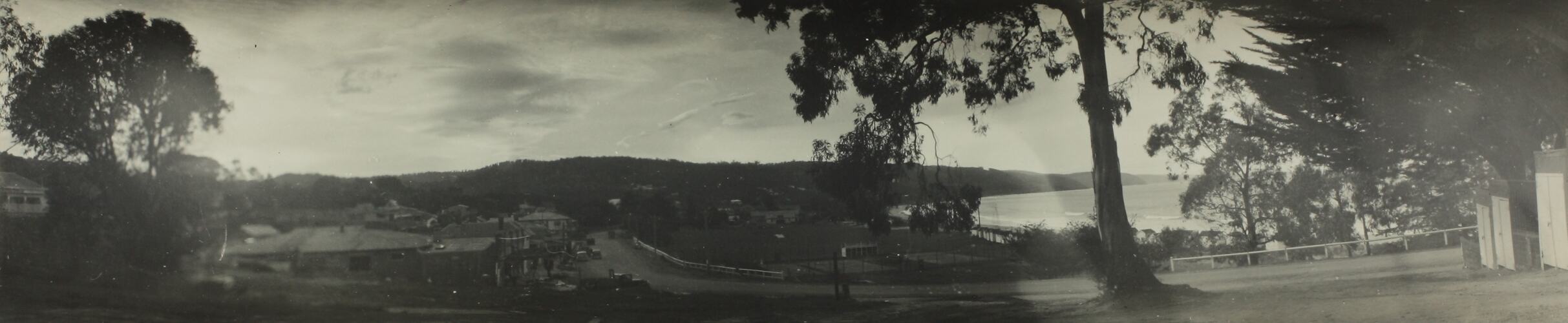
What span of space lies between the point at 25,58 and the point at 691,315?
4409 millimetres

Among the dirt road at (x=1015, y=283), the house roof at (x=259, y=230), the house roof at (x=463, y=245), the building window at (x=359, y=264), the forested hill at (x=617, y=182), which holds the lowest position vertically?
the dirt road at (x=1015, y=283)

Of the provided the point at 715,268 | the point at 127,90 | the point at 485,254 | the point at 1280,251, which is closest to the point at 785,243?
the point at 715,268

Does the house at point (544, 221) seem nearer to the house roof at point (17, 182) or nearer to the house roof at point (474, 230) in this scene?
the house roof at point (474, 230)

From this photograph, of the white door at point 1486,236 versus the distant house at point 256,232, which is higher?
the distant house at point 256,232

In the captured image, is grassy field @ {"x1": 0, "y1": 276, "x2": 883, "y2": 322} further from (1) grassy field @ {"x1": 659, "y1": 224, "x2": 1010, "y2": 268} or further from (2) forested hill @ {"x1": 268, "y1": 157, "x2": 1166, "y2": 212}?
(2) forested hill @ {"x1": 268, "y1": 157, "x2": 1166, "y2": 212}

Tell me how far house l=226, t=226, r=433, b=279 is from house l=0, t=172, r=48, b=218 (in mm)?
1259

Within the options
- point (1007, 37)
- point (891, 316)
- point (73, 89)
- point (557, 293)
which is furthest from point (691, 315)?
point (73, 89)

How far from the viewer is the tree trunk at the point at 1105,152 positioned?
217 inches

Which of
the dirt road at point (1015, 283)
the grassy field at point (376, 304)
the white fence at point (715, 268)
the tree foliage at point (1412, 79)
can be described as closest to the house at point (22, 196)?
the grassy field at point (376, 304)

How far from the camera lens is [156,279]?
5363 mm

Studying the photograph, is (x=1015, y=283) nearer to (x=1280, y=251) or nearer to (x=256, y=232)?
(x=1280, y=251)

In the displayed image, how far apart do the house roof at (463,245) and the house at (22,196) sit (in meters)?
2.48

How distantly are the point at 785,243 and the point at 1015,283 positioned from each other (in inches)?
59.0

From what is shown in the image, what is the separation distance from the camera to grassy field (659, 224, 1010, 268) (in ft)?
17.8
